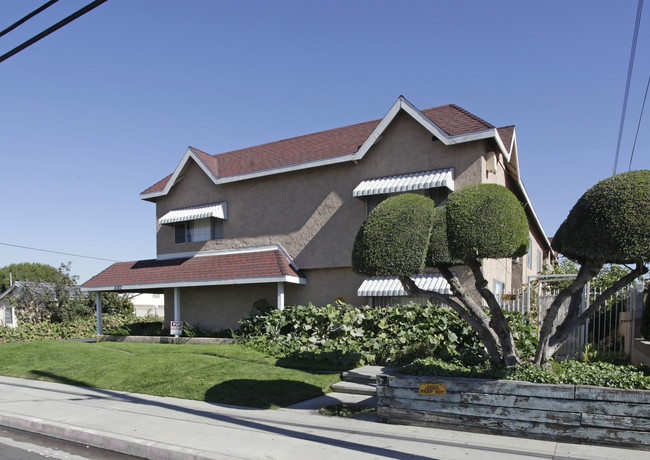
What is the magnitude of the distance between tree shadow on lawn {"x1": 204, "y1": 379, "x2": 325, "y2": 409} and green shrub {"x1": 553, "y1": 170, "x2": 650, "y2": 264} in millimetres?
5772

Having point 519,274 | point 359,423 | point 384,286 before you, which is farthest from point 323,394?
point 519,274

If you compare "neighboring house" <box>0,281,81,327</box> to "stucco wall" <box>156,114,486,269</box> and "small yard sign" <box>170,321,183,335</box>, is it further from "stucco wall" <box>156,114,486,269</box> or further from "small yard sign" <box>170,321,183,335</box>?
"small yard sign" <box>170,321,183,335</box>

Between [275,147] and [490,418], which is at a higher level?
[275,147]

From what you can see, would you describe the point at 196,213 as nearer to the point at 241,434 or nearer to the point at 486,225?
the point at 241,434

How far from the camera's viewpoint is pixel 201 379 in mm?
11352

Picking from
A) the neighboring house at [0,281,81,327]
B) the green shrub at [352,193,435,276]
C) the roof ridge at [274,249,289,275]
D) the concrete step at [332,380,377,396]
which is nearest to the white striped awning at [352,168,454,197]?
the roof ridge at [274,249,289,275]

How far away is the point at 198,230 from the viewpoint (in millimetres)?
20812

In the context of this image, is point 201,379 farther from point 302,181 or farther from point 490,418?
point 302,181

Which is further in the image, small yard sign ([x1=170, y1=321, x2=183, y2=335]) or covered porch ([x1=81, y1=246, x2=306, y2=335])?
small yard sign ([x1=170, y1=321, x2=183, y2=335])

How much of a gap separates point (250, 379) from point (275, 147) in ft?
38.7

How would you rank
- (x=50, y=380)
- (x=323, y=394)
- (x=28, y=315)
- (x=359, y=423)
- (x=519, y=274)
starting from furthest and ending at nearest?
(x=28, y=315) → (x=519, y=274) → (x=50, y=380) → (x=323, y=394) → (x=359, y=423)

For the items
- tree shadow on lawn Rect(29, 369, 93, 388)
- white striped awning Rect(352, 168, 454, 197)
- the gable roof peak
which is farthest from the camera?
the gable roof peak

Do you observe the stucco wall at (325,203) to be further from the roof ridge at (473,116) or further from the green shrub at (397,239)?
the green shrub at (397,239)

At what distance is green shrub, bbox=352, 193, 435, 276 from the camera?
7.85 metres
